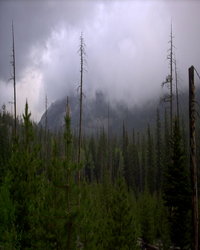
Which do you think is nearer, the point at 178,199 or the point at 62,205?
the point at 62,205

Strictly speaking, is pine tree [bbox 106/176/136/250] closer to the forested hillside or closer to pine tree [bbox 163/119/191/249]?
the forested hillside

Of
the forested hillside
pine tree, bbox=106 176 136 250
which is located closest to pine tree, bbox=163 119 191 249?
the forested hillside

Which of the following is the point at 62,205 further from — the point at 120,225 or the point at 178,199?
the point at 178,199

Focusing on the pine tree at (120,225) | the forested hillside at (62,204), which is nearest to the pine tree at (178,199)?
the forested hillside at (62,204)

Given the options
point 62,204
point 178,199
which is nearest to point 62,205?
point 62,204

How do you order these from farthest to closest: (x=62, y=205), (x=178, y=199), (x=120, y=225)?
(x=178, y=199) → (x=120, y=225) → (x=62, y=205)

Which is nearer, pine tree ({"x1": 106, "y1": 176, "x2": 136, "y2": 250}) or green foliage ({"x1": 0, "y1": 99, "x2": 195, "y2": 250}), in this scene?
green foliage ({"x1": 0, "y1": 99, "x2": 195, "y2": 250})

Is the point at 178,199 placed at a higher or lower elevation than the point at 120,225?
higher

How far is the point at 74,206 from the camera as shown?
890 cm

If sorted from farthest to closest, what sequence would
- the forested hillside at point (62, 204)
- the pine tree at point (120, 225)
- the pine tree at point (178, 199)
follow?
the pine tree at point (178, 199)
the pine tree at point (120, 225)
the forested hillside at point (62, 204)

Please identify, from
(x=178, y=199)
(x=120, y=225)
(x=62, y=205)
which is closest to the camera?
(x=62, y=205)

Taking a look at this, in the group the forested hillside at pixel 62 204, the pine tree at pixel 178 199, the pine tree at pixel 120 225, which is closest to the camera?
the forested hillside at pixel 62 204

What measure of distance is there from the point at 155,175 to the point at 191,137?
43.0 m

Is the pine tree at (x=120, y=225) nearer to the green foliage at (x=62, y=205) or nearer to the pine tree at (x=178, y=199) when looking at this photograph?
the green foliage at (x=62, y=205)
